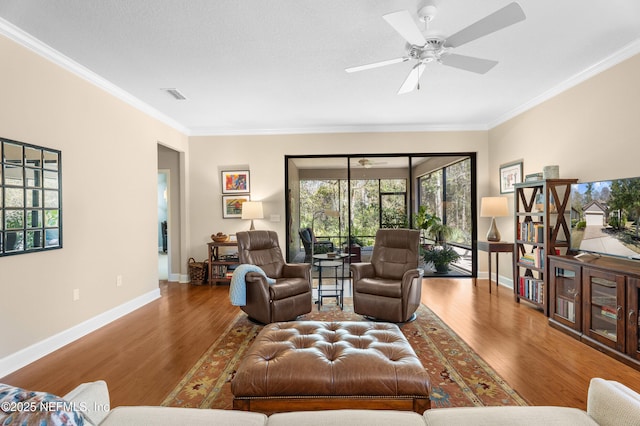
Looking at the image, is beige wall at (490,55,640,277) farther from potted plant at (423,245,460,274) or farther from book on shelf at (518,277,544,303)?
potted plant at (423,245,460,274)

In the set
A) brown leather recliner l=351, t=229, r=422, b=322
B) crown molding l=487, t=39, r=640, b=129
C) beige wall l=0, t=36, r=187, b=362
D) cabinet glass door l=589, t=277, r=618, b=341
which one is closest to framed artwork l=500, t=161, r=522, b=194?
crown molding l=487, t=39, r=640, b=129

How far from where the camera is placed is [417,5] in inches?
94.1

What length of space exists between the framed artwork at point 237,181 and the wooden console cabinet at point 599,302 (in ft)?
15.0

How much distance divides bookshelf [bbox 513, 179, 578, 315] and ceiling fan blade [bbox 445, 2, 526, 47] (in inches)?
90.4

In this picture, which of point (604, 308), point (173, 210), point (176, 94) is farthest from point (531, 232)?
point (173, 210)

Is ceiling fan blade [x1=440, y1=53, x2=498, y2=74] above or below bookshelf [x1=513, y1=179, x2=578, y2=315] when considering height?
above

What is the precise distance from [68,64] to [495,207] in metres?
5.52

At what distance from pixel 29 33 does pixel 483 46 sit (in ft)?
12.7

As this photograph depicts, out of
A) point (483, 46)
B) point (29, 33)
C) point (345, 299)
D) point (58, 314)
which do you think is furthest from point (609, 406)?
point (29, 33)

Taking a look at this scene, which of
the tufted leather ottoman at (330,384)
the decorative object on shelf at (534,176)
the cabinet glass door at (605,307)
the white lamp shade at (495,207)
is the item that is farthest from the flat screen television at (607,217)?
the tufted leather ottoman at (330,384)

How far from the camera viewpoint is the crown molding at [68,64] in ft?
8.64

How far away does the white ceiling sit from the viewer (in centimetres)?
244

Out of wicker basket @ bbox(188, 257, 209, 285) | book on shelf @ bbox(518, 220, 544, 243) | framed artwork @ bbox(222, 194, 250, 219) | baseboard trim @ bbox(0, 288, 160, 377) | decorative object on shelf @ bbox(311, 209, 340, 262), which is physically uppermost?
framed artwork @ bbox(222, 194, 250, 219)

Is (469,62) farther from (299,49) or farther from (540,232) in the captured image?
(540,232)
